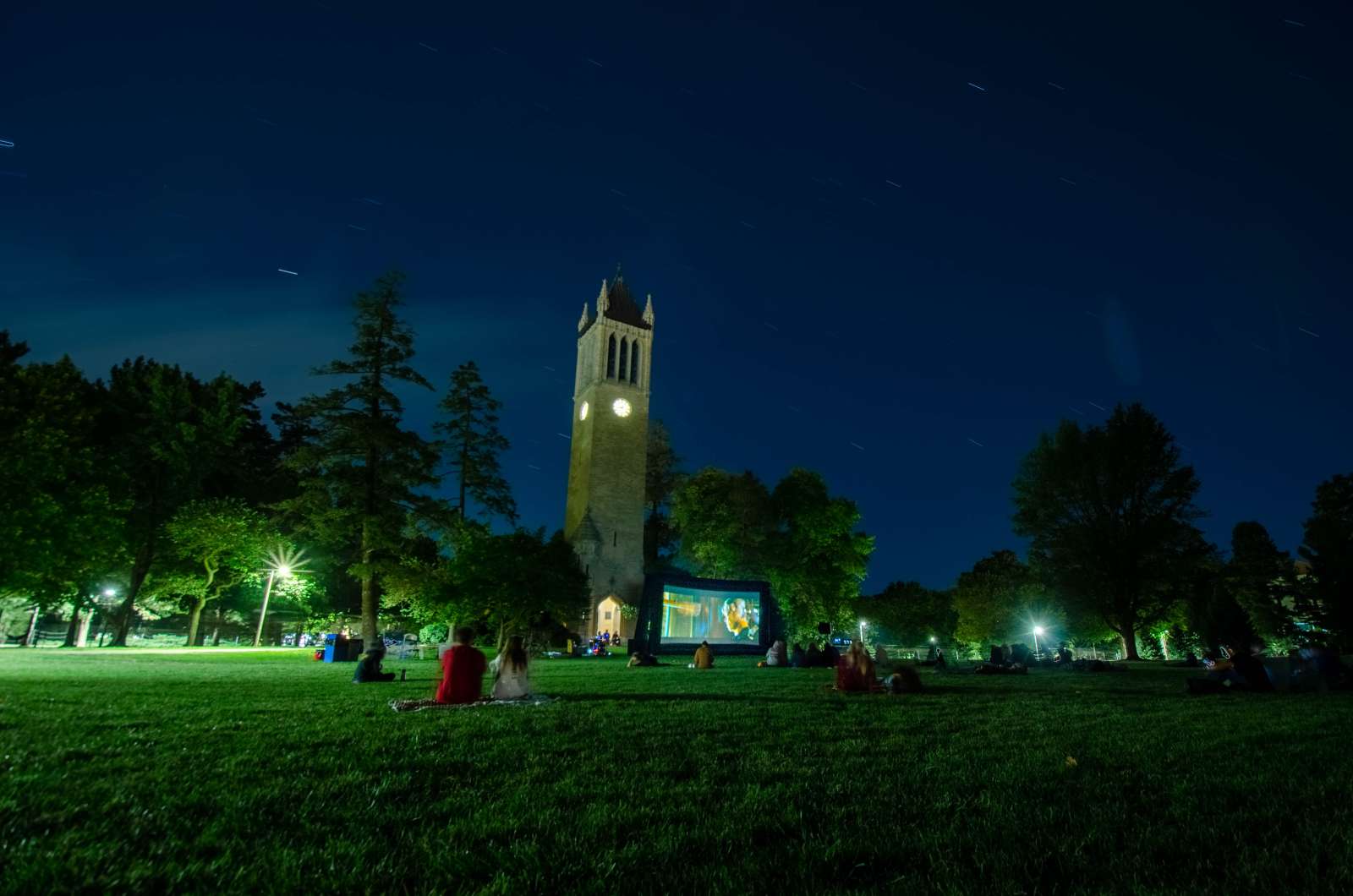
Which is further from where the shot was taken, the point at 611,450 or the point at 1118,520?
the point at 611,450

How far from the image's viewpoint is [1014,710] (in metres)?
9.54

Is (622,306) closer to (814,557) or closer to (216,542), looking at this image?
(814,557)

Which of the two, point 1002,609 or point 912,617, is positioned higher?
point 912,617

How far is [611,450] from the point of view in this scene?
189 feet

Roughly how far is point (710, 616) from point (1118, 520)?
2020 cm

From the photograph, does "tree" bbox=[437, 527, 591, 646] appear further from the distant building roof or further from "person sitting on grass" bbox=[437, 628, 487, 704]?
the distant building roof

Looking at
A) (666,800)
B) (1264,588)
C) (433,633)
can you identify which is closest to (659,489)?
(433,633)

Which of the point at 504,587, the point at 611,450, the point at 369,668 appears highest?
the point at 611,450

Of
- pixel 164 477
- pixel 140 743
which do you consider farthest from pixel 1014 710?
pixel 164 477

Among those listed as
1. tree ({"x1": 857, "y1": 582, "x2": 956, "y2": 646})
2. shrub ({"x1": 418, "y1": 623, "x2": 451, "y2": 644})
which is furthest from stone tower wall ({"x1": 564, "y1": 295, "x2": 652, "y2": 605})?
tree ({"x1": 857, "y1": 582, "x2": 956, "y2": 646})

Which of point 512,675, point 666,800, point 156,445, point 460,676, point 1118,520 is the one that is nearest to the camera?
point 666,800

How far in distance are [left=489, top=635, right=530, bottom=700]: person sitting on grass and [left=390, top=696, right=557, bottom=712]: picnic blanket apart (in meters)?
0.16

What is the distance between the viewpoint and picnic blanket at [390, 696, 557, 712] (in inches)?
373

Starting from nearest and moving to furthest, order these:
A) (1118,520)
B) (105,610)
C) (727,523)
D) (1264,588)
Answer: (1264,588) → (1118,520) → (105,610) → (727,523)
